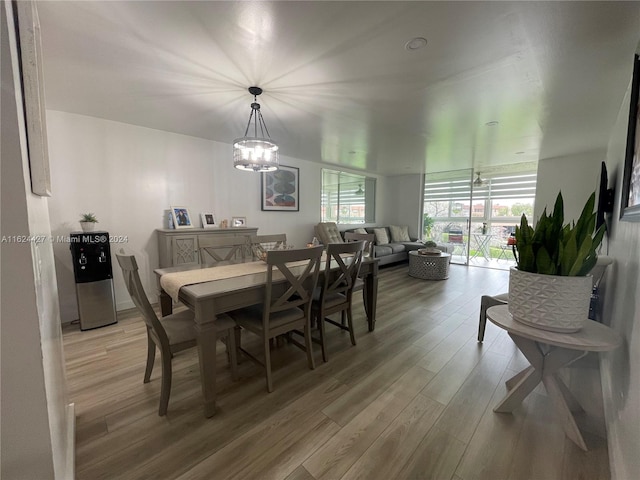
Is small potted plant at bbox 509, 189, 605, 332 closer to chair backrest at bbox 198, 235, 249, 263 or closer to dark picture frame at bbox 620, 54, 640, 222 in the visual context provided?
dark picture frame at bbox 620, 54, 640, 222

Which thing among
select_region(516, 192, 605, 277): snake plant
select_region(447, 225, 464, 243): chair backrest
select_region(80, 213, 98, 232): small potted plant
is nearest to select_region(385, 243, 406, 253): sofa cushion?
select_region(447, 225, 464, 243): chair backrest

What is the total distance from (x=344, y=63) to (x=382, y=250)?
4105 millimetres

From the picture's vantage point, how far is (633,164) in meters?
1.39

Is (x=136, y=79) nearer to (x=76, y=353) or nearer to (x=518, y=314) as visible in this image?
(x=76, y=353)

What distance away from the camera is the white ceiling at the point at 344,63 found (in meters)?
1.36

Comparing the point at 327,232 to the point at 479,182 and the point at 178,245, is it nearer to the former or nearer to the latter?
the point at 178,245

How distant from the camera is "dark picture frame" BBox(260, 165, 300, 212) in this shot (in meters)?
4.45

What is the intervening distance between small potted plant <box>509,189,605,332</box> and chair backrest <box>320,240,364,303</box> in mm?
1068

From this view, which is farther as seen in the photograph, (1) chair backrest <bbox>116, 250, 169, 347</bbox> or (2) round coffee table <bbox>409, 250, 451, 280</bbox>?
(2) round coffee table <bbox>409, 250, 451, 280</bbox>

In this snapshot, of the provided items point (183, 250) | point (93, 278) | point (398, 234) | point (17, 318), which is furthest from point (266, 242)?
point (398, 234)

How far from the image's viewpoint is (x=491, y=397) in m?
1.68

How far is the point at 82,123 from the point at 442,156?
5.22 m

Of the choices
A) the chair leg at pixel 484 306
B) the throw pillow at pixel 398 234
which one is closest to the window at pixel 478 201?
the throw pillow at pixel 398 234

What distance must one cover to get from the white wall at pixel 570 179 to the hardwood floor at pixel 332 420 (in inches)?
171
